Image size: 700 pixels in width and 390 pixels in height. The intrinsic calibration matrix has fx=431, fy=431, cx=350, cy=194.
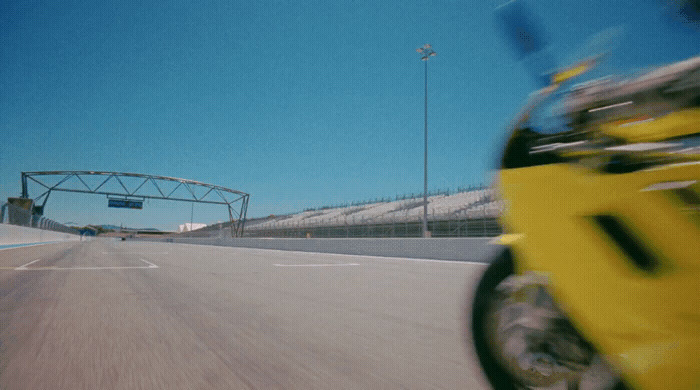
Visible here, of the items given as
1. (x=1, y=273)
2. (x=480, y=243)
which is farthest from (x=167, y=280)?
(x=480, y=243)

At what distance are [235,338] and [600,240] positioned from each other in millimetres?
2941

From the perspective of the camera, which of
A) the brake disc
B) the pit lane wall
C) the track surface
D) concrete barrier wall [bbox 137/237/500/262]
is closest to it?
the brake disc

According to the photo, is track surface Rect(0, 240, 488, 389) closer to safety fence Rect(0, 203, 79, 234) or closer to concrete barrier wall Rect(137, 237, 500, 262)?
concrete barrier wall Rect(137, 237, 500, 262)

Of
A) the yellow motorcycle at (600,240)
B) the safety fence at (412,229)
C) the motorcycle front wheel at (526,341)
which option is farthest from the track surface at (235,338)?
the safety fence at (412,229)

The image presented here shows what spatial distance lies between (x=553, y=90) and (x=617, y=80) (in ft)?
0.80

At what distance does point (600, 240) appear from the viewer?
4.95ft

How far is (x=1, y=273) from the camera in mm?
9047

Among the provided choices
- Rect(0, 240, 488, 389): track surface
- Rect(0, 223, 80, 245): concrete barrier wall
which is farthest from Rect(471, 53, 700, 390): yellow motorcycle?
Rect(0, 223, 80, 245): concrete barrier wall

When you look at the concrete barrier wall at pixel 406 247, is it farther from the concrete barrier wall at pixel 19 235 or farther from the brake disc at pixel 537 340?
the concrete barrier wall at pixel 19 235

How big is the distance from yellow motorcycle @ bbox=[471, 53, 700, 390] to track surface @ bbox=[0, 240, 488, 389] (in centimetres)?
37

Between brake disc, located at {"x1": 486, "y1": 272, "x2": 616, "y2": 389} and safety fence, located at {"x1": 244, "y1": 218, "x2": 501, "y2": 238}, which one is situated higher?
safety fence, located at {"x1": 244, "y1": 218, "x2": 501, "y2": 238}

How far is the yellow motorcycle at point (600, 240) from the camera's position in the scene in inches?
53.2

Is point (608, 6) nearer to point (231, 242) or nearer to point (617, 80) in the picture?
point (617, 80)

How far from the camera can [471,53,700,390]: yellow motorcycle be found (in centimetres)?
135
